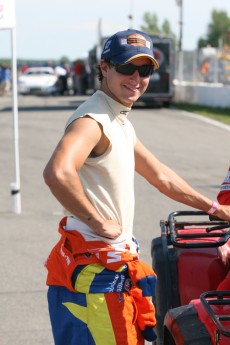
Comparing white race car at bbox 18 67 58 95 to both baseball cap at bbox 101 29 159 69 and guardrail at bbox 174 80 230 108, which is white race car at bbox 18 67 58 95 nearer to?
guardrail at bbox 174 80 230 108

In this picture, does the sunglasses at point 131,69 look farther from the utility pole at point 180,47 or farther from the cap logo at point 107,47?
the utility pole at point 180,47

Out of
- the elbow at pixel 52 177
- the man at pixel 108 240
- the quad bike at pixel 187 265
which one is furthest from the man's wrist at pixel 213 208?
the elbow at pixel 52 177

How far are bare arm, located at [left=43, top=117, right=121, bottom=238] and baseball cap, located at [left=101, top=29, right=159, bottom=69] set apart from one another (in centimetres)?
29

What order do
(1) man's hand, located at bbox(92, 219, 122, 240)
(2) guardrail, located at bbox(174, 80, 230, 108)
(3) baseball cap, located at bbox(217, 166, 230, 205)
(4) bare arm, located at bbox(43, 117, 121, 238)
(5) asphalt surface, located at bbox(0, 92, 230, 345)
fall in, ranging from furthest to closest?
(2) guardrail, located at bbox(174, 80, 230, 108) < (5) asphalt surface, located at bbox(0, 92, 230, 345) < (3) baseball cap, located at bbox(217, 166, 230, 205) < (1) man's hand, located at bbox(92, 219, 122, 240) < (4) bare arm, located at bbox(43, 117, 121, 238)

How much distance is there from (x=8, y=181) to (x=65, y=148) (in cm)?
1002

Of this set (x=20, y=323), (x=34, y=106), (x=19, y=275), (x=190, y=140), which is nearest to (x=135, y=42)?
(x=20, y=323)

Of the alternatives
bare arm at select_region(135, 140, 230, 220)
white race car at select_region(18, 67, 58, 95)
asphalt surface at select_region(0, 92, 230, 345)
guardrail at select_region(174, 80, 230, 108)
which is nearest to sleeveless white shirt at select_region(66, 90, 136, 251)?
bare arm at select_region(135, 140, 230, 220)

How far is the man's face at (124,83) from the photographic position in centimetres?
353

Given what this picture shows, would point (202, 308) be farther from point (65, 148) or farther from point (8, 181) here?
point (8, 181)

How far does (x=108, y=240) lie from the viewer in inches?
138

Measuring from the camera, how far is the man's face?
3.53 m

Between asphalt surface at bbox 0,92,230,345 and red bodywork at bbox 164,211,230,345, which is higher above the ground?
red bodywork at bbox 164,211,230,345

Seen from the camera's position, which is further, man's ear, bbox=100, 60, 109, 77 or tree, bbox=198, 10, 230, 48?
tree, bbox=198, 10, 230, 48

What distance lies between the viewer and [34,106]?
3319 centimetres
